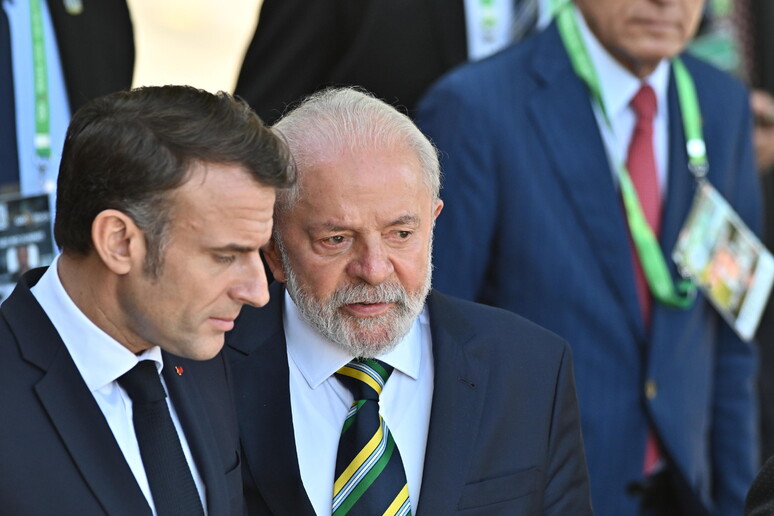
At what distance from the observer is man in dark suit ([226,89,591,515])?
2273 millimetres

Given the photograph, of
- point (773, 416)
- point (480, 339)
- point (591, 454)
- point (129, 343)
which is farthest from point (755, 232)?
point (129, 343)

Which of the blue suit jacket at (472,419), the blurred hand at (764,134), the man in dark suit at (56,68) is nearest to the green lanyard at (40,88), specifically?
the man in dark suit at (56,68)

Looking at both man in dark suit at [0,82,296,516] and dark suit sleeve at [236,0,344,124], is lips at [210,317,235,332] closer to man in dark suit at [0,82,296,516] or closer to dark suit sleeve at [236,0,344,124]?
man in dark suit at [0,82,296,516]

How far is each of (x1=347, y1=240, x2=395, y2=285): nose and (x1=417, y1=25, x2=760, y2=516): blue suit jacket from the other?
945 millimetres

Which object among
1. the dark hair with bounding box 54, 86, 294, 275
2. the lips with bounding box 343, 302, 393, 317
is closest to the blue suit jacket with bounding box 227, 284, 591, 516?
the lips with bounding box 343, 302, 393, 317

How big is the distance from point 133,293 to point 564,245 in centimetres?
155

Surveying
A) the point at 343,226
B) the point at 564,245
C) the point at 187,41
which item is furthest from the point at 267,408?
the point at 187,41

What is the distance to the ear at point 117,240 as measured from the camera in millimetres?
1913

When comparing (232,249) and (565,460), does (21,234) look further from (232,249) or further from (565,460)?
(565,460)

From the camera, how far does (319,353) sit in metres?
2.38

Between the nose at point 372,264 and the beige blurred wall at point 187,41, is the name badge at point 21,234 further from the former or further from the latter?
the beige blurred wall at point 187,41

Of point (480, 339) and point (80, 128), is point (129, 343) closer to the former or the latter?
point (80, 128)

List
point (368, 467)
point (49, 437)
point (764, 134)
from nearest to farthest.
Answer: point (49, 437) < point (368, 467) < point (764, 134)

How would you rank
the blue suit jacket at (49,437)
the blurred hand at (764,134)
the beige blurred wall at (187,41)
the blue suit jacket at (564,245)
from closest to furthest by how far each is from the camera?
the blue suit jacket at (49,437) < the blue suit jacket at (564,245) < the blurred hand at (764,134) < the beige blurred wall at (187,41)
